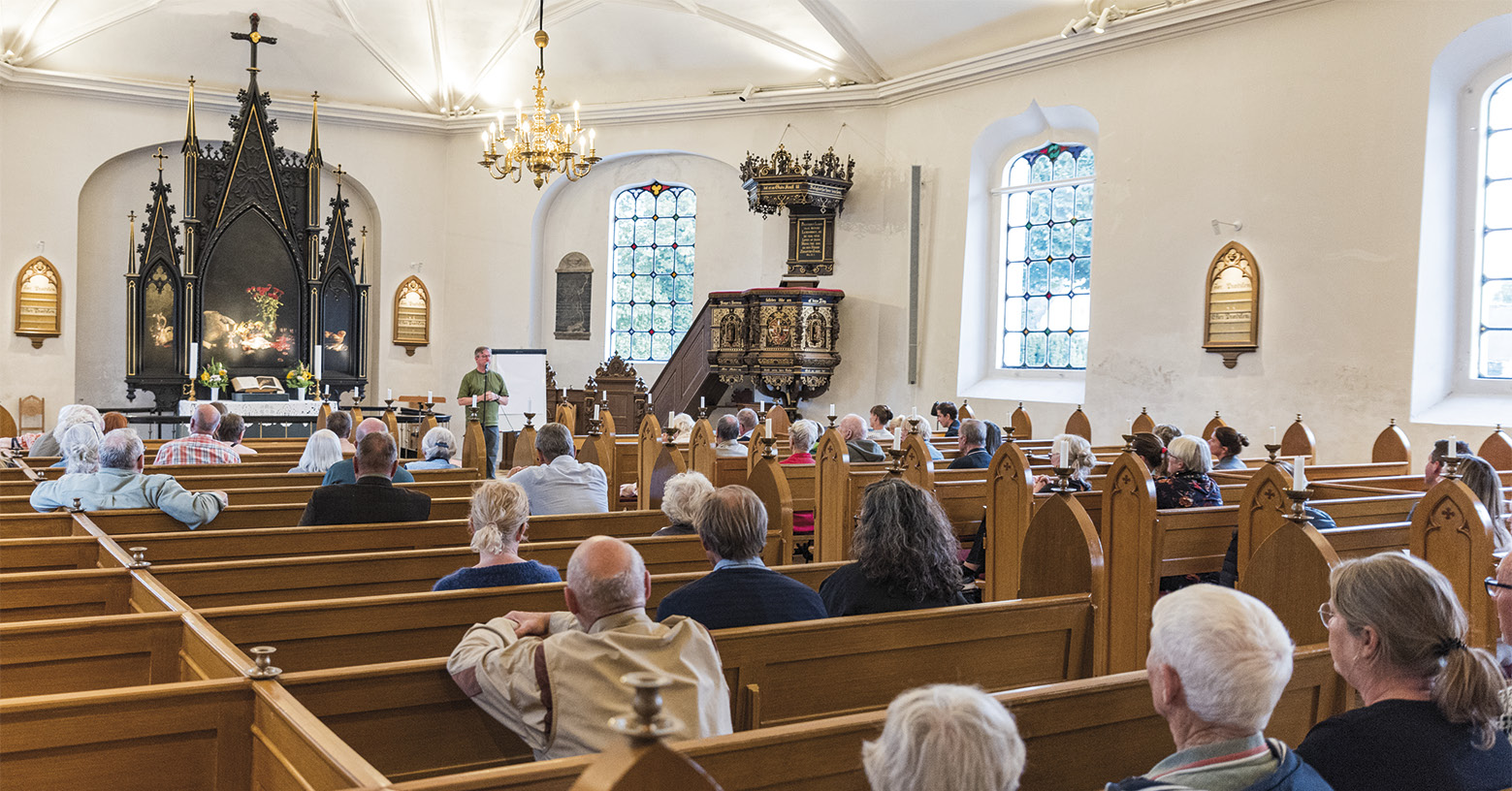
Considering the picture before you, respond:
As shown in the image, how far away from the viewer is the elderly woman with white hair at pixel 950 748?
4.26ft

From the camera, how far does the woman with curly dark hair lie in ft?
10.8

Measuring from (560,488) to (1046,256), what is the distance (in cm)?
849

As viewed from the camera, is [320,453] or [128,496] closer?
[128,496]

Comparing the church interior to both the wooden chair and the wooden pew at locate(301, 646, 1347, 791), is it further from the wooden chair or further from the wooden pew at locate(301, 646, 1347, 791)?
the wooden chair

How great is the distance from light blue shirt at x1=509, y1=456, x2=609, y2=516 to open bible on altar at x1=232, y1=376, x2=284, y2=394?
8.86 m

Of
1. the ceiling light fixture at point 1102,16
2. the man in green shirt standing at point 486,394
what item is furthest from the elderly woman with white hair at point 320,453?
the ceiling light fixture at point 1102,16

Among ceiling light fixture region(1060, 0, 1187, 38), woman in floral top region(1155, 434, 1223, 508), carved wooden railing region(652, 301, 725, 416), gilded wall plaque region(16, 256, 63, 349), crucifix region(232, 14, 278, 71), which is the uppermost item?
crucifix region(232, 14, 278, 71)

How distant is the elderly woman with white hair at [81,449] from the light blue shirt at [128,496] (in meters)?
0.13

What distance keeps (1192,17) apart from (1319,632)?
27.5 ft

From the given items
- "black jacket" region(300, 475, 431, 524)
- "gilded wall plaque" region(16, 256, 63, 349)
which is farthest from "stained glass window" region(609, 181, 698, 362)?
"black jacket" region(300, 475, 431, 524)

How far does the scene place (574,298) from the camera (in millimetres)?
16406

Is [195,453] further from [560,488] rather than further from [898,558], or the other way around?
[898,558]

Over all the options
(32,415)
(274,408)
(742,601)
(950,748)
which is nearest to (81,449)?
(742,601)

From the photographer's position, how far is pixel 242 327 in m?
14.3
